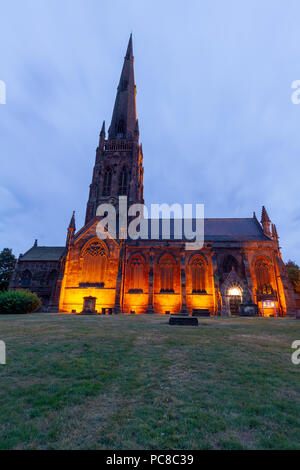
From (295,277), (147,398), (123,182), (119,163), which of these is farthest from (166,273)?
(295,277)

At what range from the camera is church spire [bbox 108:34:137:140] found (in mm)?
42844

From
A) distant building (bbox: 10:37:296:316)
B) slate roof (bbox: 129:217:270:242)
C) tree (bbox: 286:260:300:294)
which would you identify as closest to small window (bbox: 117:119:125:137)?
distant building (bbox: 10:37:296:316)

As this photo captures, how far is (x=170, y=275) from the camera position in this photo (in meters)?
30.8

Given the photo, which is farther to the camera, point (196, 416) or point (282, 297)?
point (282, 297)

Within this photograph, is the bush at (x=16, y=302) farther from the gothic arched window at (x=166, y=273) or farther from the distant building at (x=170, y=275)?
the gothic arched window at (x=166, y=273)

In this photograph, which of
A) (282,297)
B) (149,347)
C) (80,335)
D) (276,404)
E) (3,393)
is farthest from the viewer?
(282,297)

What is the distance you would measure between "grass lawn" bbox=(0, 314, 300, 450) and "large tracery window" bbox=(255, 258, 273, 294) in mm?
24934

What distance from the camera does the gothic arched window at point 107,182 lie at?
125ft

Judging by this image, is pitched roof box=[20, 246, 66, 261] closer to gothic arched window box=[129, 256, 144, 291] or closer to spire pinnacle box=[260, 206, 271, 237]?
gothic arched window box=[129, 256, 144, 291]

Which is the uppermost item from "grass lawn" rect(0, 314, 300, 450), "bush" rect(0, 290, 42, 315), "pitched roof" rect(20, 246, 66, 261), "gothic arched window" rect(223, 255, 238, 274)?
"pitched roof" rect(20, 246, 66, 261)

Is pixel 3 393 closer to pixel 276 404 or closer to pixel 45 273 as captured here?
pixel 276 404

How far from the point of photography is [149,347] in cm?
777
